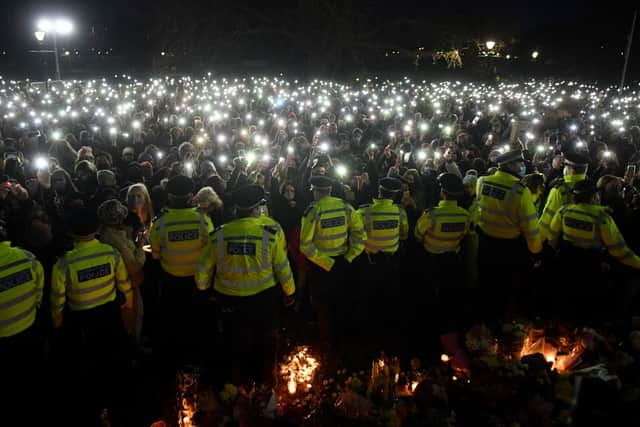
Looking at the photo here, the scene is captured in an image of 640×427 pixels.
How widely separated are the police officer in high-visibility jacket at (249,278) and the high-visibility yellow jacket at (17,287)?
4.55 feet

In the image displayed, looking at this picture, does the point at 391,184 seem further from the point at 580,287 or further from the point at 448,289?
the point at 580,287

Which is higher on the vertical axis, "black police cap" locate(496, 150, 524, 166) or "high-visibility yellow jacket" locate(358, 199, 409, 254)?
"black police cap" locate(496, 150, 524, 166)

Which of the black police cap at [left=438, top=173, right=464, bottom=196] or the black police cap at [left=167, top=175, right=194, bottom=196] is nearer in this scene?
the black police cap at [left=167, top=175, right=194, bottom=196]

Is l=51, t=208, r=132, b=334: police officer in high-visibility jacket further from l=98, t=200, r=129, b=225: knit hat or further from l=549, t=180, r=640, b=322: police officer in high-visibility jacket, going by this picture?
l=549, t=180, r=640, b=322: police officer in high-visibility jacket

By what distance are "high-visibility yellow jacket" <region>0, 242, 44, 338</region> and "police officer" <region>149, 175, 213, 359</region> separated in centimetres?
123

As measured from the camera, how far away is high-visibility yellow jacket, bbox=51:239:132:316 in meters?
4.21

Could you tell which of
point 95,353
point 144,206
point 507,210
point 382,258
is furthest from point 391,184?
point 95,353

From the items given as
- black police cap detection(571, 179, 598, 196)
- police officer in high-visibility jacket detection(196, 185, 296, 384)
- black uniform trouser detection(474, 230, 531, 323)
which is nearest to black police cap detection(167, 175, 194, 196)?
police officer in high-visibility jacket detection(196, 185, 296, 384)

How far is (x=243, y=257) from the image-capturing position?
4504mm

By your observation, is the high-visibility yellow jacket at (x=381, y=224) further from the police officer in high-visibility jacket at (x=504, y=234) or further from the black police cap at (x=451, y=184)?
the police officer in high-visibility jacket at (x=504, y=234)

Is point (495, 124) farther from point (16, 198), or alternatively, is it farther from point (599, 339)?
point (16, 198)

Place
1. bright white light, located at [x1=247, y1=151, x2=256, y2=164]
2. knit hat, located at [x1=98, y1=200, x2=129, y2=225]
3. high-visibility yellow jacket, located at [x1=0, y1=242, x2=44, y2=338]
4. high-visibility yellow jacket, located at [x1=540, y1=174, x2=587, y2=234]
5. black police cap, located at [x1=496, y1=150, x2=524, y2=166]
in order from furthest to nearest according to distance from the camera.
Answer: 1. bright white light, located at [x1=247, y1=151, x2=256, y2=164]
2. high-visibility yellow jacket, located at [x1=540, y1=174, x2=587, y2=234]
3. black police cap, located at [x1=496, y1=150, x2=524, y2=166]
4. knit hat, located at [x1=98, y1=200, x2=129, y2=225]
5. high-visibility yellow jacket, located at [x1=0, y1=242, x2=44, y2=338]

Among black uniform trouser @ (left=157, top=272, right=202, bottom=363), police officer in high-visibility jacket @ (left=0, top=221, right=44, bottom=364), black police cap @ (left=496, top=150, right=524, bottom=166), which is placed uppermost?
black police cap @ (left=496, top=150, right=524, bottom=166)

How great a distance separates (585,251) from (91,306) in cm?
528
